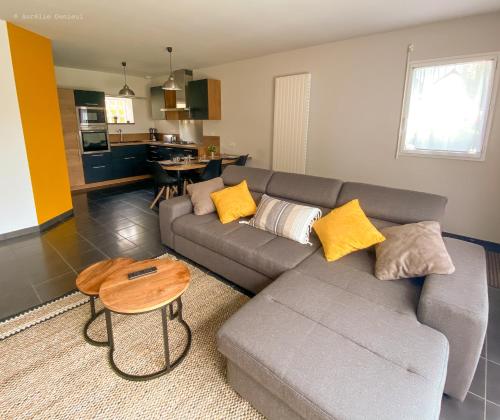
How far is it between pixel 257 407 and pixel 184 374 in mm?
478

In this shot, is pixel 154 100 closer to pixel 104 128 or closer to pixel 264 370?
pixel 104 128

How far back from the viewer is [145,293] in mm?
1563

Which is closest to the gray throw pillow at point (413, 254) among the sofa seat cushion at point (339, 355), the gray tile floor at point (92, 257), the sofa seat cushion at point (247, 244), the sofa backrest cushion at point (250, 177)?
the sofa seat cushion at point (339, 355)

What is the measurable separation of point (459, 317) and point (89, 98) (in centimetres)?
676

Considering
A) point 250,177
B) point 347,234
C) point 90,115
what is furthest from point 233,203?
point 90,115

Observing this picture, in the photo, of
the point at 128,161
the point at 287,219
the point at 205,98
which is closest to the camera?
the point at 287,219

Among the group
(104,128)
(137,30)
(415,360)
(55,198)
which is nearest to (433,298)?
(415,360)

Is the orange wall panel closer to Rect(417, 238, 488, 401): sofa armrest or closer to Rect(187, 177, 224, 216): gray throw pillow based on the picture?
Rect(187, 177, 224, 216): gray throw pillow

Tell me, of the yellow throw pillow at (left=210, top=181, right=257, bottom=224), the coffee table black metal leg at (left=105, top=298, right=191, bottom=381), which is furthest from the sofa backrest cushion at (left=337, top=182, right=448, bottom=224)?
the coffee table black metal leg at (left=105, top=298, right=191, bottom=381)

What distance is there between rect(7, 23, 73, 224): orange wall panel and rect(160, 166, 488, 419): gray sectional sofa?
3.35 m

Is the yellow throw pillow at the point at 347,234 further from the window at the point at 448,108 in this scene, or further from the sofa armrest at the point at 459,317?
the window at the point at 448,108

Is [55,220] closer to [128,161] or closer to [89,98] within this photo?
[128,161]

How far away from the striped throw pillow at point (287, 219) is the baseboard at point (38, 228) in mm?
3011

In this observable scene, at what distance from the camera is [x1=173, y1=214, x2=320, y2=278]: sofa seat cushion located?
2.10m
